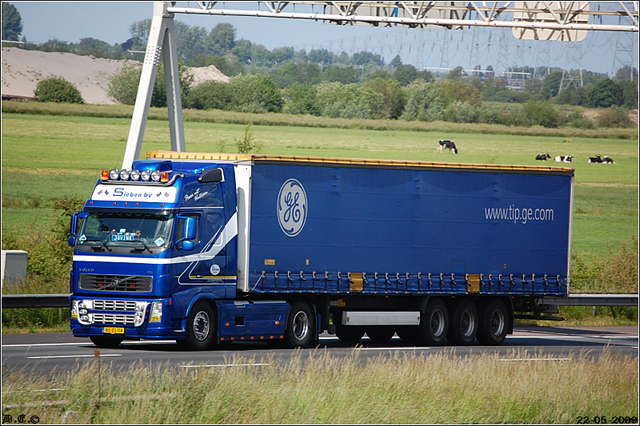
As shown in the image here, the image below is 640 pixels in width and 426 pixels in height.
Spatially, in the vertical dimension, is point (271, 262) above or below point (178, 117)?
below

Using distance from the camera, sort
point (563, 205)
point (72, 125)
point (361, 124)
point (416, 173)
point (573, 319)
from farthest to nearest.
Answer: point (361, 124), point (72, 125), point (573, 319), point (563, 205), point (416, 173)

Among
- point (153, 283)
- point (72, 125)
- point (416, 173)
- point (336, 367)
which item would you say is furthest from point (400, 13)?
point (72, 125)

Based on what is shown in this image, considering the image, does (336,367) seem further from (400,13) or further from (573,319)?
(573,319)

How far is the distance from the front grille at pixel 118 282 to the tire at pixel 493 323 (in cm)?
848

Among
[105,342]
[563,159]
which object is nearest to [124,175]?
[105,342]

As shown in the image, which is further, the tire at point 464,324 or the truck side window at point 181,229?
the tire at point 464,324

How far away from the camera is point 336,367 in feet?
39.6

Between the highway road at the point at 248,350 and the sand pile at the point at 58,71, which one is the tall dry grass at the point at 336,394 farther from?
the sand pile at the point at 58,71

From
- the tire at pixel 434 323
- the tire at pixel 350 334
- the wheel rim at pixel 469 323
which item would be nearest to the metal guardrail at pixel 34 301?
the tire at pixel 350 334

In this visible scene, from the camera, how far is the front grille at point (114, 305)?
15.8 metres

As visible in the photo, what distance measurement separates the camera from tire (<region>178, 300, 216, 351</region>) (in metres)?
16.3

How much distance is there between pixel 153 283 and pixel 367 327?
235 inches

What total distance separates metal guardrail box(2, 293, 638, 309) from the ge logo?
5552 mm

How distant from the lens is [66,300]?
19.8 m
